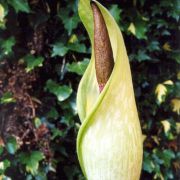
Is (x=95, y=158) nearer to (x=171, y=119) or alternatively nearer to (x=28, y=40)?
(x=28, y=40)

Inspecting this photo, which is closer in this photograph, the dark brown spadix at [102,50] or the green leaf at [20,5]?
the dark brown spadix at [102,50]

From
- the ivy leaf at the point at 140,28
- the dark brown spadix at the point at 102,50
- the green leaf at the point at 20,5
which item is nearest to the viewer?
the dark brown spadix at the point at 102,50

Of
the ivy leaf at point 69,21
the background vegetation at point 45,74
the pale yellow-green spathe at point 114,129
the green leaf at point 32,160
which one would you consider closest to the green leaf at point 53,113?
the background vegetation at point 45,74

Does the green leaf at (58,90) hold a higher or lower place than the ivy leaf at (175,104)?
higher

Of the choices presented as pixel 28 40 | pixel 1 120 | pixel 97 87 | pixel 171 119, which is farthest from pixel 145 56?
pixel 97 87

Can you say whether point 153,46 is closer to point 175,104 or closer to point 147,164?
point 175,104

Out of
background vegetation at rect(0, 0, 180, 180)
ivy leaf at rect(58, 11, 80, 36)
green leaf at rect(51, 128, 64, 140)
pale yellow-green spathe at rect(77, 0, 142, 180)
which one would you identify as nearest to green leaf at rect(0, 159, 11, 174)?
background vegetation at rect(0, 0, 180, 180)

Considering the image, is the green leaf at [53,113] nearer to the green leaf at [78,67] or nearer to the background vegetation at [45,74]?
the background vegetation at [45,74]
